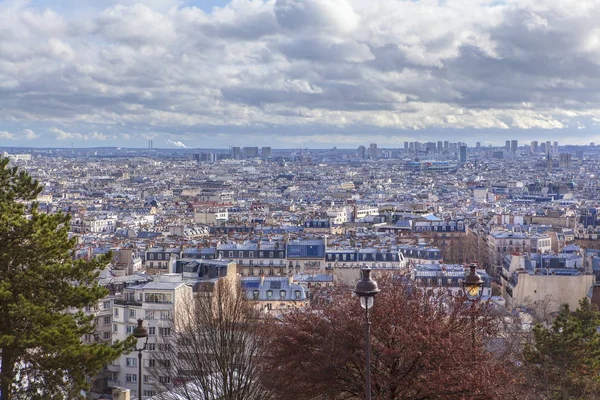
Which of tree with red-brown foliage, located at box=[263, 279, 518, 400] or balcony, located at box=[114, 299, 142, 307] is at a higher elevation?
tree with red-brown foliage, located at box=[263, 279, 518, 400]

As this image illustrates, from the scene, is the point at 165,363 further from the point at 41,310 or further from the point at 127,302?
the point at 127,302

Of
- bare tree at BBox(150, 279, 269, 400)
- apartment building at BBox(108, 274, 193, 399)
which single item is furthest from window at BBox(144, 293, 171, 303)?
bare tree at BBox(150, 279, 269, 400)

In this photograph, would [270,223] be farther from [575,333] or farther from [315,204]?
[575,333]

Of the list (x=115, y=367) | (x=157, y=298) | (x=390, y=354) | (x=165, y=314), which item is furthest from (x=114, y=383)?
(x=390, y=354)

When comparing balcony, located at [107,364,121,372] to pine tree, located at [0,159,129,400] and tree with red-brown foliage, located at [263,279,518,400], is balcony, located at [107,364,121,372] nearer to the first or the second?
pine tree, located at [0,159,129,400]

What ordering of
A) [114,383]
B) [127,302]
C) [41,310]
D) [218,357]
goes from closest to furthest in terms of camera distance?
[41,310] → [218,357] → [114,383] → [127,302]

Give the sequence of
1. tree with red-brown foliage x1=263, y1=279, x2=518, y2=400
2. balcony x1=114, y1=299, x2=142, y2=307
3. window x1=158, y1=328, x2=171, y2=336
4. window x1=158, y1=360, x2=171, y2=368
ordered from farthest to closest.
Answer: balcony x1=114, y1=299, x2=142, y2=307, window x1=158, y1=328, x2=171, y2=336, window x1=158, y1=360, x2=171, y2=368, tree with red-brown foliage x1=263, y1=279, x2=518, y2=400

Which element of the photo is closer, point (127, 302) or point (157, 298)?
point (157, 298)
